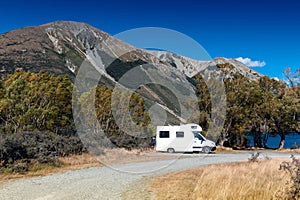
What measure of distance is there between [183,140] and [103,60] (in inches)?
443

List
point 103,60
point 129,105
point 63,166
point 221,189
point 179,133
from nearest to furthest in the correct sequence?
point 221,189 → point 63,166 → point 103,60 → point 179,133 → point 129,105

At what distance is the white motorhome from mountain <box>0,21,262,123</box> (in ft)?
7.76

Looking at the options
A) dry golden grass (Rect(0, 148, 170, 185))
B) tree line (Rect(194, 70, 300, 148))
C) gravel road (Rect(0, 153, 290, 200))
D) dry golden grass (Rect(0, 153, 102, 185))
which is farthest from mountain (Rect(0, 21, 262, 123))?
gravel road (Rect(0, 153, 290, 200))

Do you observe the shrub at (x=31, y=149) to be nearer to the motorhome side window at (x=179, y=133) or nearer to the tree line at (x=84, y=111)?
the tree line at (x=84, y=111)

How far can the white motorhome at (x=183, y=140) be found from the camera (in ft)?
80.0

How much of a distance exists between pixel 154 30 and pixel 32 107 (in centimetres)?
1461

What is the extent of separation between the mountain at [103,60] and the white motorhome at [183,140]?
7.76ft

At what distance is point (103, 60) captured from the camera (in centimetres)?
1661

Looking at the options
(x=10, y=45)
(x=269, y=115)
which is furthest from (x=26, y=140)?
(x=10, y=45)

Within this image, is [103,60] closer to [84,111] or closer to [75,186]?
[75,186]

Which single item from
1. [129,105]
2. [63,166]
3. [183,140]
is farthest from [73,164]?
[129,105]

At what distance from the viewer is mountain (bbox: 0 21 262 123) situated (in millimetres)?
15820

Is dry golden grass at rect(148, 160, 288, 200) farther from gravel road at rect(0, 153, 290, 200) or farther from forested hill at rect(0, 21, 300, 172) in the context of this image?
forested hill at rect(0, 21, 300, 172)

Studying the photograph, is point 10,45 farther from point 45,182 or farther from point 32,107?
point 45,182
